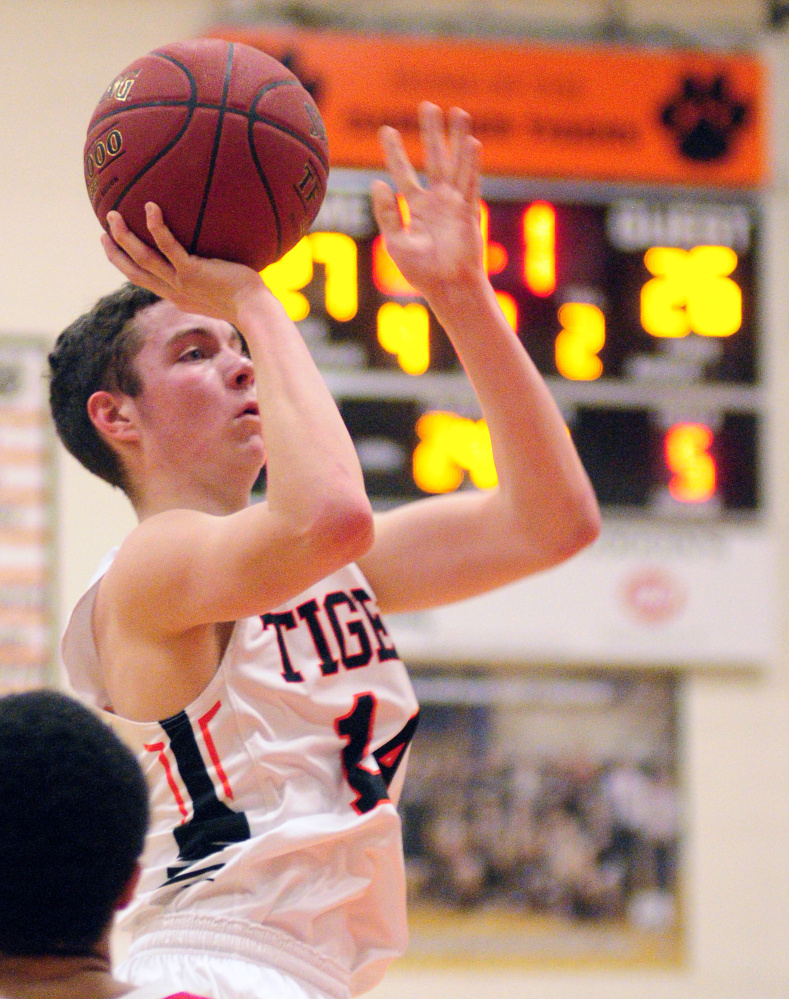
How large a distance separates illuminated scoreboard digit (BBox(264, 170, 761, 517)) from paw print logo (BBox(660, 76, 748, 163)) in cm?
20

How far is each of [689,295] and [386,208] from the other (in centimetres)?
325

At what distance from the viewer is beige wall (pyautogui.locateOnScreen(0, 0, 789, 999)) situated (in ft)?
16.1

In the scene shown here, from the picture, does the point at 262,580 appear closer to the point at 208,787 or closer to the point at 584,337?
the point at 208,787

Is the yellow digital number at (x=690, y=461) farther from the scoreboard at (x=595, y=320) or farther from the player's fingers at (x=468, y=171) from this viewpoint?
the player's fingers at (x=468, y=171)

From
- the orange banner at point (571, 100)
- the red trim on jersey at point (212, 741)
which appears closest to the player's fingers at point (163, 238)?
the red trim on jersey at point (212, 741)

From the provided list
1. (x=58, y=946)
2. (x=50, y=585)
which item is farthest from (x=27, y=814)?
(x=50, y=585)

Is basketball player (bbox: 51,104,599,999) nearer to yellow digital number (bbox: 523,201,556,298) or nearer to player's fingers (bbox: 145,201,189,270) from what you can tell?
player's fingers (bbox: 145,201,189,270)

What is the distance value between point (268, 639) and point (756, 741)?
3.59 m

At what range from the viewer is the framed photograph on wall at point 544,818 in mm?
4812

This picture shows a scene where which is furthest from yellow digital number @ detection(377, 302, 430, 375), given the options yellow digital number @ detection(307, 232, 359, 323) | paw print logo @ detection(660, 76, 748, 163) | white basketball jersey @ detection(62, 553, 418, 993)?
white basketball jersey @ detection(62, 553, 418, 993)

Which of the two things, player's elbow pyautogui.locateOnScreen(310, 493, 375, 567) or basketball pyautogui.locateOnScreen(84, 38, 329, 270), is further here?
basketball pyautogui.locateOnScreen(84, 38, 329, 270)

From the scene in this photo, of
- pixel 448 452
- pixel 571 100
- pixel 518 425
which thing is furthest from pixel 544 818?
pixel 518 425

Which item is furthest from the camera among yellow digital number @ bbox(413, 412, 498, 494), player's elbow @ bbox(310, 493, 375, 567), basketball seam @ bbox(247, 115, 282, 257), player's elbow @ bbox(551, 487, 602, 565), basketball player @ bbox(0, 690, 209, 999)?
yellow digital number @ bbox(413, 412, 498, 494)

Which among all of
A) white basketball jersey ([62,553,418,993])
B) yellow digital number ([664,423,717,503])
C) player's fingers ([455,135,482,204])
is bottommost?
yellow digital number ([664,423,717,503])
